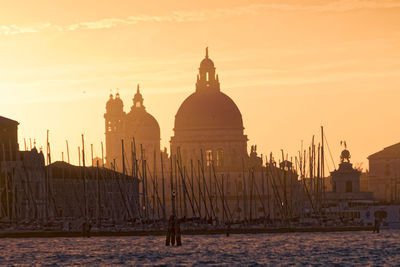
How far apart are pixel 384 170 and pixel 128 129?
38.9m

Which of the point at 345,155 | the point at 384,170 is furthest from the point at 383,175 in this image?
the point at 345,155

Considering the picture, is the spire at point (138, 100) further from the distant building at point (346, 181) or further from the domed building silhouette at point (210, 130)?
the distant building at point (346, 181)

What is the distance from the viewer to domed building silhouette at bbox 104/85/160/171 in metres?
178

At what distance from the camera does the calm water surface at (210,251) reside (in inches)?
2532

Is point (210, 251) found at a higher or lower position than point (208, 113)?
lower

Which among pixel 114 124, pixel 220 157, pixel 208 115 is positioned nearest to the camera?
pixel 220 157

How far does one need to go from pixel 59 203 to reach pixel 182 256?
36613 mm

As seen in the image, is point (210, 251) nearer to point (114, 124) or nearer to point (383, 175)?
point (383, 175)

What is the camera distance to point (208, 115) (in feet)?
554

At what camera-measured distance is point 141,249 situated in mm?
74812

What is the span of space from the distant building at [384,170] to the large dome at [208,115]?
20927 millimetres

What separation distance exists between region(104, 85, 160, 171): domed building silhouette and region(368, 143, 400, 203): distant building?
32.9m

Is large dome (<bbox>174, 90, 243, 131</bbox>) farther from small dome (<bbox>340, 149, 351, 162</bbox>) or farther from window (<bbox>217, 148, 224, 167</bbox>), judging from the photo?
small dome (<bbox>340, 149, 351, 162</bbox>)

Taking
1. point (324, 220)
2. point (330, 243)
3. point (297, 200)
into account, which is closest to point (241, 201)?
point (297, 200)
